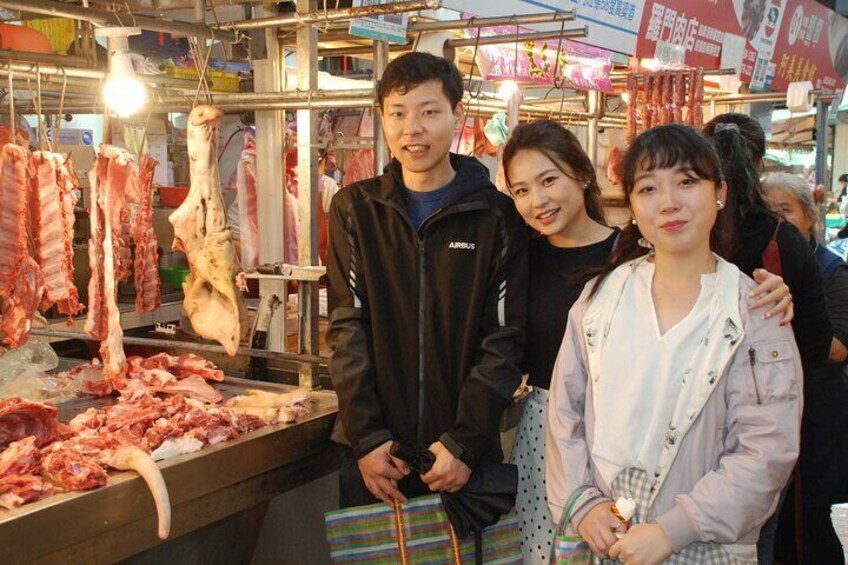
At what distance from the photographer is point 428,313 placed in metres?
2.96

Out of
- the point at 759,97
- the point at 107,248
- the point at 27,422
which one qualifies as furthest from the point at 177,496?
the point at 759,97

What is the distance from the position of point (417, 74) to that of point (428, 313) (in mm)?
763

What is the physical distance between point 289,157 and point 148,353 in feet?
4.99

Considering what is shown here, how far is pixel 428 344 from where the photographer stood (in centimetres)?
297

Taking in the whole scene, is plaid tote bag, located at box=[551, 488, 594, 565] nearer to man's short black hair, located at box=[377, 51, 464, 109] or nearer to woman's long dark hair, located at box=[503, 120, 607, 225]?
woman's long dark hair, located at box=[503, 120, 607, 225]

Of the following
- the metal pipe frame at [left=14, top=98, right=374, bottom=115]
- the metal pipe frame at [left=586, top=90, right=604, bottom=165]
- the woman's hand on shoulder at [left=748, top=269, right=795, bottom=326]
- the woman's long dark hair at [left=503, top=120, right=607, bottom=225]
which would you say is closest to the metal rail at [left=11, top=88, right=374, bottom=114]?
the metal pipe frame at [left=14, top=98, right=374, bottom=115]

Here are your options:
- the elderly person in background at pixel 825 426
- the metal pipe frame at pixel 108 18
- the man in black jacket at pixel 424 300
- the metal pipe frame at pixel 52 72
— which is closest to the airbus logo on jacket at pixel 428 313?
the man in black jacket at pixel 424 300

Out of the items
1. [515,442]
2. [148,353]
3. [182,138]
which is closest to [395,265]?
[515,442]

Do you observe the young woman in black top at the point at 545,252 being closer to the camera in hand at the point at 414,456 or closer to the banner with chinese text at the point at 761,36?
the camera in hand at the point at 414,456

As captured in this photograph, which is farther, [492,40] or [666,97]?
[666,97]

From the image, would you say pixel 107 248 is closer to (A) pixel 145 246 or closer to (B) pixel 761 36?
(A) pixel 145 246

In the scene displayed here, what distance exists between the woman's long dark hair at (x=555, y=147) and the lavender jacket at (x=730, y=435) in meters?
0.64

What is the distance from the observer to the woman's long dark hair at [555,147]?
2.93m

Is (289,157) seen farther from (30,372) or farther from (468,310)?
(468,310)
